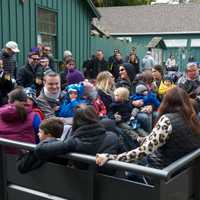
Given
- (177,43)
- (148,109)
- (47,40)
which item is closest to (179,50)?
(177,43)

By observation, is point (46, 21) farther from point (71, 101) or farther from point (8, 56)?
point (71, 101)

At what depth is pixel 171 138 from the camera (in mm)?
3129

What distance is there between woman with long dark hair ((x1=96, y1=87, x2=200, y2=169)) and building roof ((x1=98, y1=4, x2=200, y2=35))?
92.3ft

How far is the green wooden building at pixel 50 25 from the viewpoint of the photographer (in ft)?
30.5

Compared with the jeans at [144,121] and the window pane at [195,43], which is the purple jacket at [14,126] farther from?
the window pane at [195,43]

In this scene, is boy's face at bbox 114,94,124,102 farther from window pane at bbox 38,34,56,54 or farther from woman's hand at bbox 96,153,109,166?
window pane at bbox 38,34,56,54

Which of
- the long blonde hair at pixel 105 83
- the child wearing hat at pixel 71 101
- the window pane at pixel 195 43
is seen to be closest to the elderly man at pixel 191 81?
the long blonde hair at pixel 105 83

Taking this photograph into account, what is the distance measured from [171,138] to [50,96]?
7.24 feet

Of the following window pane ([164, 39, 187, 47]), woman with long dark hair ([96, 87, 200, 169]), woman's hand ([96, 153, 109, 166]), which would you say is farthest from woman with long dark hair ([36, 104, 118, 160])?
window pane ([164, 39, 187, 47])

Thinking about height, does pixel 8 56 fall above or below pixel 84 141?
above

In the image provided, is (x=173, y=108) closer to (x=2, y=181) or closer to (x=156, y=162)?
(x=156, y=162)

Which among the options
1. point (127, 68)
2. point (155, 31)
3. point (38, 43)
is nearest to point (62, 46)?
point (38, 43)

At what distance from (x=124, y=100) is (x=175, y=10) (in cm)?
3075

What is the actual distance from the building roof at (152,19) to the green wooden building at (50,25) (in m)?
19.0
